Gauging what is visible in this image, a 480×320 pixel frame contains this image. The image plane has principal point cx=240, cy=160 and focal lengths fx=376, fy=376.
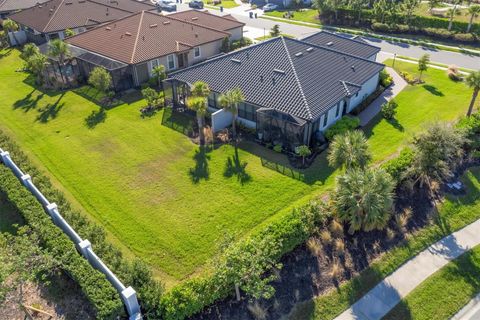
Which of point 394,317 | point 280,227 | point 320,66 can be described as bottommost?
point 394,317

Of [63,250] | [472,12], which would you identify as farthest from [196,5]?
[63,250]

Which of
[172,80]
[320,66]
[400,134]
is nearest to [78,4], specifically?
[172,80]

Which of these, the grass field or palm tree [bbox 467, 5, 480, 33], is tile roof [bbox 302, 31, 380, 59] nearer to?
the grass field

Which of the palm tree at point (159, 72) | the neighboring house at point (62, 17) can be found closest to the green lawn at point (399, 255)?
the palm tree at point (159, 72)

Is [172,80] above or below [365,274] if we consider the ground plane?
above

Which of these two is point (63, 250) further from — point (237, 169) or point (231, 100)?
point (231, 100)

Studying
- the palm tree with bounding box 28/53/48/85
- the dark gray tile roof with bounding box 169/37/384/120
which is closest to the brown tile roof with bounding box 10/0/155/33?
the palm tree with bounding box 28/53/48/85

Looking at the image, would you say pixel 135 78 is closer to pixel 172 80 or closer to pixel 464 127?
pixel 172 80

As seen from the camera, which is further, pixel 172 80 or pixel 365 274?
pixel 172 80
